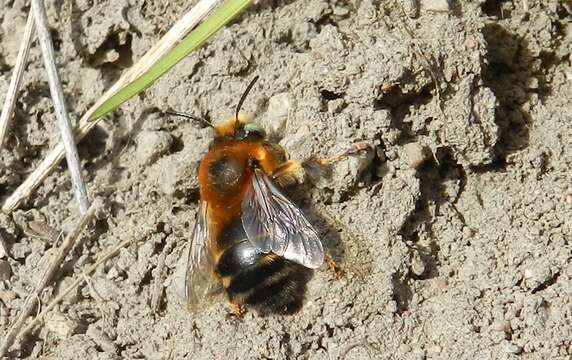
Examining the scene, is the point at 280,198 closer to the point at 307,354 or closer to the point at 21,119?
the point at 307,354

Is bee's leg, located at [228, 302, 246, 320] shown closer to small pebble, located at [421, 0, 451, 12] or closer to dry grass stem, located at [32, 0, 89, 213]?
dry grass stem, located at [32, 0, 89, 213]

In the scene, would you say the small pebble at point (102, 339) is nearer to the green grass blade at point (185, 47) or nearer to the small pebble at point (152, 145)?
the small pebble at point (152, 145)

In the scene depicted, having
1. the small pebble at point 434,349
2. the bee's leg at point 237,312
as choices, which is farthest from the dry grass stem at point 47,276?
the small pebble at point 434,349

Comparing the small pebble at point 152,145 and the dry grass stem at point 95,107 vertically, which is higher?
the dry grass stem at point 95,107

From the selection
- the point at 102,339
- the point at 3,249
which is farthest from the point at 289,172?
the point at 3,249

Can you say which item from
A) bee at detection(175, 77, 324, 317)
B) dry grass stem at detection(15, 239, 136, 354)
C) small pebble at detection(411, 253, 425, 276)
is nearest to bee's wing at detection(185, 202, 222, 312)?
bee at detection(175, 77, 324, 317)
